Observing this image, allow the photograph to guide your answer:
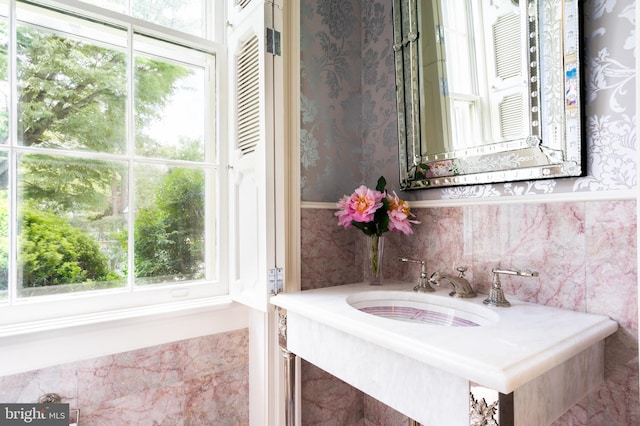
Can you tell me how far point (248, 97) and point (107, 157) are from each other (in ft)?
1.85

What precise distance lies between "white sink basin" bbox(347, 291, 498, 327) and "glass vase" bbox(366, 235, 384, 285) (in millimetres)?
132

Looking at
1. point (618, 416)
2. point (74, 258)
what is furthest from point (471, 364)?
point (74, 258)

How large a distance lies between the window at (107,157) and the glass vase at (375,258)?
0.66 meters

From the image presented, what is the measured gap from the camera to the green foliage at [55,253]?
45.0 inches

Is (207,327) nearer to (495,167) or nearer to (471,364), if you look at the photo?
(471,364)

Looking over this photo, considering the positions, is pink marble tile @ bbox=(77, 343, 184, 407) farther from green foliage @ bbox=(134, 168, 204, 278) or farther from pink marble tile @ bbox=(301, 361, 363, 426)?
pink marble tile @ bbox=(301, 361, 363, 426)

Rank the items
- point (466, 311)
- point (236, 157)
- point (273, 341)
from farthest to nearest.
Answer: point (236, 157) < point (273, 341) < point (466, 311)

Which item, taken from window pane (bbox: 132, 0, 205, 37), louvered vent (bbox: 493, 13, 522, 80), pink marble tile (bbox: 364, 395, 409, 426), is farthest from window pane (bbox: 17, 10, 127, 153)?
pink marble tile (bbox: 364, 395, 409, 426)

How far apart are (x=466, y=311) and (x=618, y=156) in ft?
1.84

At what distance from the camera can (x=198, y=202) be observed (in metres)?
1.48

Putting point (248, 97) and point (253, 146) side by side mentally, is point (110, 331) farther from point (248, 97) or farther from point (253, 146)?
point (248, 97)

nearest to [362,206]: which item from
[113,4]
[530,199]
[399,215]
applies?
[399,215]

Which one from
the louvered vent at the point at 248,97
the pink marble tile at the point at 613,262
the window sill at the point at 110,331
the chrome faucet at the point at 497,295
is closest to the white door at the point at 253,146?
the louvered vent at the point at 248,97

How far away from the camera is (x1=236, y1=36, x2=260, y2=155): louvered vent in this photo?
4.31ft
